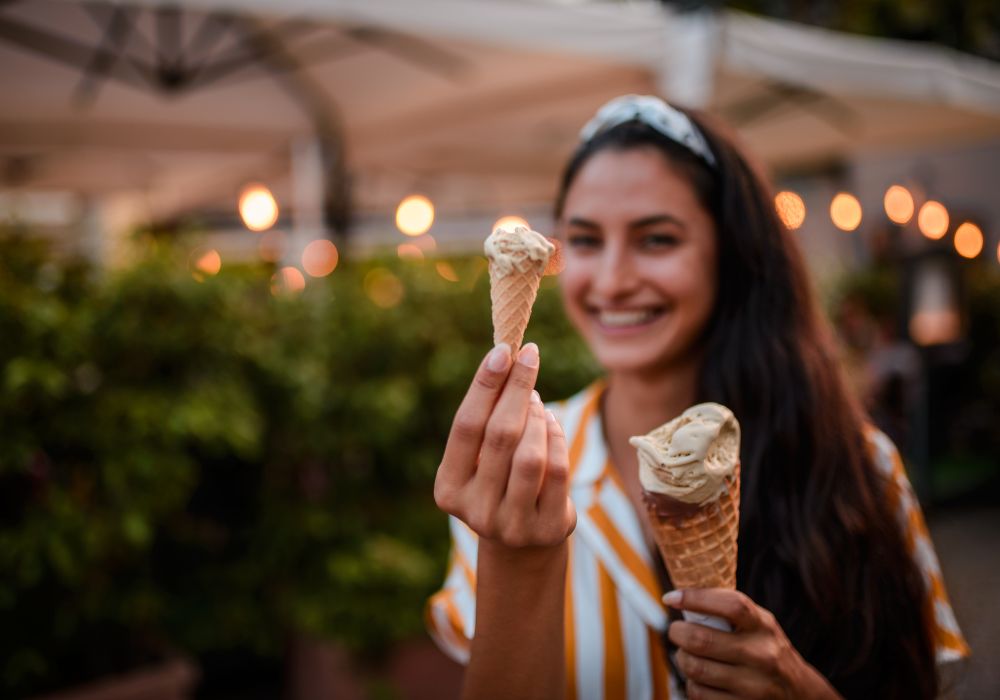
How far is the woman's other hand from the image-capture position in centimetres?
111

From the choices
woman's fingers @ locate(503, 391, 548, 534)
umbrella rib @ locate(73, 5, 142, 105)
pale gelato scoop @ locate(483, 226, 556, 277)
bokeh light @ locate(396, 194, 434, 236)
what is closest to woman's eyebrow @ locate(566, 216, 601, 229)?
pale gelato scoop @ locate(483, 226, 556, 277)

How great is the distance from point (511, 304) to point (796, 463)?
0.82m

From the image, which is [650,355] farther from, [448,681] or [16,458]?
[448,681]

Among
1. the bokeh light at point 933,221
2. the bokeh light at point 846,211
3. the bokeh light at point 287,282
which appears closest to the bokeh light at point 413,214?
the bokeh light at point 287,282

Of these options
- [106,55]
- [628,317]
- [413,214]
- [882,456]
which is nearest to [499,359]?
[628,317]

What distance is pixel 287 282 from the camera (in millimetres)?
3826

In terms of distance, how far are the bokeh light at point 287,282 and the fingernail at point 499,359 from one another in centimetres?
273

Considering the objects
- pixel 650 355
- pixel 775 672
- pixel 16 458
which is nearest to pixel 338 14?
pixel 16 458

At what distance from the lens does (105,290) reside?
2875mm

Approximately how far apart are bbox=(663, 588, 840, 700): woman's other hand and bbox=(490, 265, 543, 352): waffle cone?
19.0 inches

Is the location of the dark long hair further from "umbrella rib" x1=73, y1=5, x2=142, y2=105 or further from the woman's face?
"umbrella rib" x1=73, y1=5, x2=142, y2=105

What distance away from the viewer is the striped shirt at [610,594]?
1.55 meters

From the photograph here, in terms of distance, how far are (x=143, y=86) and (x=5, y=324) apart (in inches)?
130

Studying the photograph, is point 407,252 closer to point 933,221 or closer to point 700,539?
point 700,539
